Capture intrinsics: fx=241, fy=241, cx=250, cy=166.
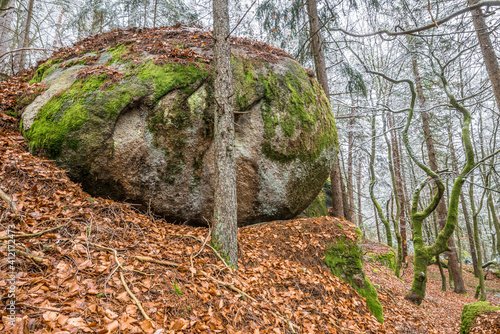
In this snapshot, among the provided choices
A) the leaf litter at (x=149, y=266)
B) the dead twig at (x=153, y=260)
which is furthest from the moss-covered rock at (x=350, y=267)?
the dead twig at (x=153, y=260)

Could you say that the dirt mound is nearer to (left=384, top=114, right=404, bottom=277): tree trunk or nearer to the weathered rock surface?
the weathered rock surface

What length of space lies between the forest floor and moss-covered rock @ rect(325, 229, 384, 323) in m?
0.21

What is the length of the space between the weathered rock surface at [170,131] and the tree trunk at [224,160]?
43 cm

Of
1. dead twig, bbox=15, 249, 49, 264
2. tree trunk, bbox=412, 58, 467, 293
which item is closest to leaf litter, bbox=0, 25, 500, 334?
dead twig, bbox=15, 249, 49, 264

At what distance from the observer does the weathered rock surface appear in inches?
172

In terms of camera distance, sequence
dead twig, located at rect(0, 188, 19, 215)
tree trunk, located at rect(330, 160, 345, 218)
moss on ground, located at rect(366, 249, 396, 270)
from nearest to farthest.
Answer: dead twig, located at rect(0, 188, 19, 215) < tree trunk, located at rect(330, 160, 345, 218) < moss on ground, located at rect(366, 249, 396, 270)

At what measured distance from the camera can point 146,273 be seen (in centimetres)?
277

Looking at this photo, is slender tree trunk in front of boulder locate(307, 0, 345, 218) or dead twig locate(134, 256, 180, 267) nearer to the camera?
dead twig locate(134, 256, 180, 267)

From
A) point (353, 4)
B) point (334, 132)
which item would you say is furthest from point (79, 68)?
point (353, 4)

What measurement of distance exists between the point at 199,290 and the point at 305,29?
8.87 meters

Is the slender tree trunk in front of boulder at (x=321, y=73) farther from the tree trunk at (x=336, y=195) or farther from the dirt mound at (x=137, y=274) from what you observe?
the dirt mound at (x=137, y=274)

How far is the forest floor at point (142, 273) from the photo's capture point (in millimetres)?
2059

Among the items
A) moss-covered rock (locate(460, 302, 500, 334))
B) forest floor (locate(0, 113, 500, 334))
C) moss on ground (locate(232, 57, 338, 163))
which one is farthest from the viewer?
moss on ground (locate(232, 57, 338, 163))

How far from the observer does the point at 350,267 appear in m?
5.05
